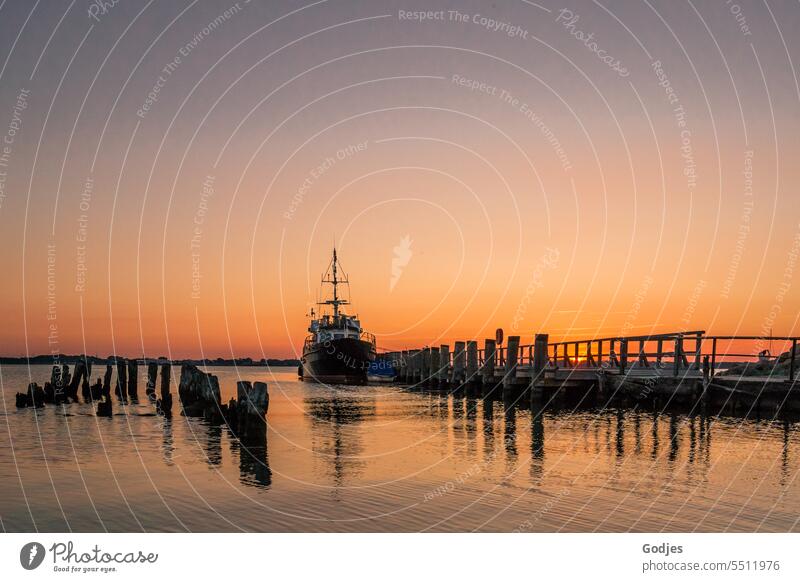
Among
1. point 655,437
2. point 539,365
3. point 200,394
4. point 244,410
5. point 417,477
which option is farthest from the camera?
point 200,394

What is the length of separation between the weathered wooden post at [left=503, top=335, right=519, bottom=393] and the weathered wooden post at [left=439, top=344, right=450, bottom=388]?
20.1m

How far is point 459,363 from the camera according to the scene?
5622 cm

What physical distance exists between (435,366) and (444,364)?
10.7 ft

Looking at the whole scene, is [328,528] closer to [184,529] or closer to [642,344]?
[184,529]

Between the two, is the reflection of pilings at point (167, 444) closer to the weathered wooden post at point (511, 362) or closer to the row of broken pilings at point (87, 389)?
the row of broken pilings at point (87, 389)

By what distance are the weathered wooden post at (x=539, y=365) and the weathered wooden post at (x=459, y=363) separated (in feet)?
58.6

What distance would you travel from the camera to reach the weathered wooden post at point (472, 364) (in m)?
50.2

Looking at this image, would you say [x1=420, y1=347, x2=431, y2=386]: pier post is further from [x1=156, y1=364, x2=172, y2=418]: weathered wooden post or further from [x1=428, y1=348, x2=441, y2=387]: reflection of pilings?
[x1=156, y1=364, x2=172, y2=418]: weathered wooden post

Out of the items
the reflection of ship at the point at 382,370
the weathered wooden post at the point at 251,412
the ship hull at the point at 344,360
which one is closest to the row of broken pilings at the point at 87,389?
the weathered wooden post at the point at 251,412

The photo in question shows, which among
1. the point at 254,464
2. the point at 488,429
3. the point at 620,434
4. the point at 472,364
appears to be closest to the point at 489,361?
the point at 472,364

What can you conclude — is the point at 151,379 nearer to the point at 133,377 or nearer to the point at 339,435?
the point at 133,377

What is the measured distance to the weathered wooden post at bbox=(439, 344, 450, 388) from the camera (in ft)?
204
